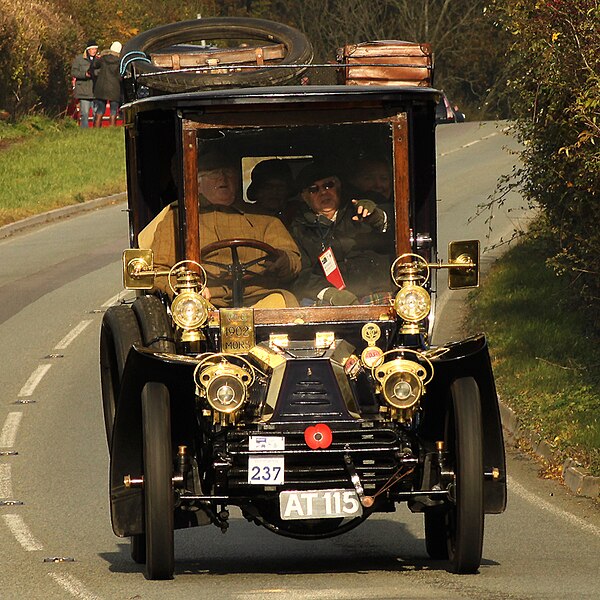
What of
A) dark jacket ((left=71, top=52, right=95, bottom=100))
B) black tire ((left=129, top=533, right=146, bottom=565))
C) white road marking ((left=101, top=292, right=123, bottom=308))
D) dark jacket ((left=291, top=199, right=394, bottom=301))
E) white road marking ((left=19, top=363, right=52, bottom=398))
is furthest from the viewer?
dark jacket ((left=71, top=52, right=95, bottom=100))

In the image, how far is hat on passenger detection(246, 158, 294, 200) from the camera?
8.77 meters

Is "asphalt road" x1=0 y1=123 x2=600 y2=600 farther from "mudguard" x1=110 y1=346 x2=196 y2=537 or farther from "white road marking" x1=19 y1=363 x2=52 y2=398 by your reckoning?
"mudguard" x1=110 y1=346 x2=196 y2=537

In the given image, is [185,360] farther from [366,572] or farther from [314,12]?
[314,12]

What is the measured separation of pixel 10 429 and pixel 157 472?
681cm

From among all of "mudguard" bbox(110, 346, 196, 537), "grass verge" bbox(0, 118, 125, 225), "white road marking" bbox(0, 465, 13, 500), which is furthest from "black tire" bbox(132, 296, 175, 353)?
"grass verge" bbox(0, 118, 125, 225)

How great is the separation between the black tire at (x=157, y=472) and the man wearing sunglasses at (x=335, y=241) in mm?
1347

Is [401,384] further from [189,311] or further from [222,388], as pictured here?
[189,311]

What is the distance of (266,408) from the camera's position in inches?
311

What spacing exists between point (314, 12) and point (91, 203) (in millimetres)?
21288

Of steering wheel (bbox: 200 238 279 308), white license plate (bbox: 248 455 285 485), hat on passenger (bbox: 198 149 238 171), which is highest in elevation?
hat on passenger (bbox: 198 149 238 171)

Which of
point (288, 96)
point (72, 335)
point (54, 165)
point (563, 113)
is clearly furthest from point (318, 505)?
point (54, 165)

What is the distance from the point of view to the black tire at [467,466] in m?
7.78

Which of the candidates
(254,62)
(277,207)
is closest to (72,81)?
(254,62)

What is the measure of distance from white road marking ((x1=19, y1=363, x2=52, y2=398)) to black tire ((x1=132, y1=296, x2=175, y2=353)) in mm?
7103
